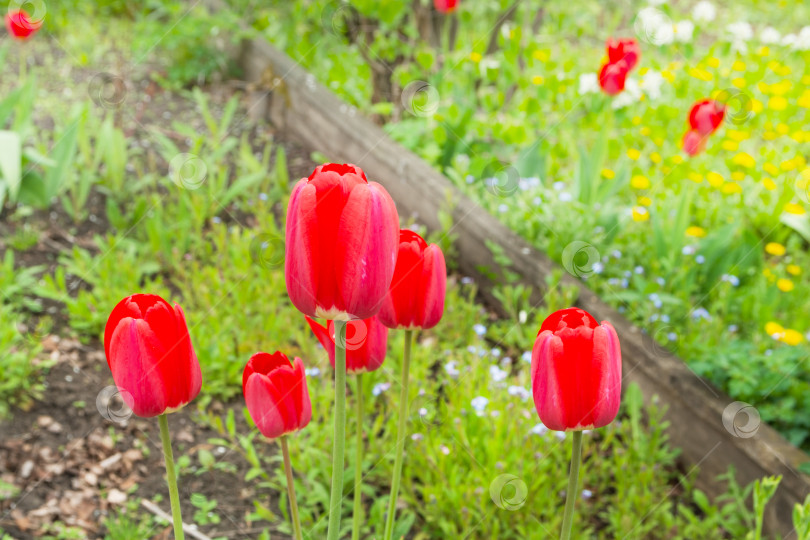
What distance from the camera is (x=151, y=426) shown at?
2168mm

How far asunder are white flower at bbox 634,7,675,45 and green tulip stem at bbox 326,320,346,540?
4.39 m

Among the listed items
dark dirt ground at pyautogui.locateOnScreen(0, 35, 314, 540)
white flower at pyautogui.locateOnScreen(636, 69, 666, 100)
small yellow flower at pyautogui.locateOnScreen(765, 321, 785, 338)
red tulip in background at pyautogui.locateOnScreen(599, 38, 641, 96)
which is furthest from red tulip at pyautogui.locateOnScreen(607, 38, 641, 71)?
dark dirt ground at pyautogui.locateOnScreen(0, 35, 314, 540)

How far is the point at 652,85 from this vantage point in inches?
159

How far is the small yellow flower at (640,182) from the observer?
123 inches

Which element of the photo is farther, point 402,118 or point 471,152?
point 402,118

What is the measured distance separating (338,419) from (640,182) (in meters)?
2.54

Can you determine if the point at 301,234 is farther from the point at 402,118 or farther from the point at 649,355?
the point at 402,118

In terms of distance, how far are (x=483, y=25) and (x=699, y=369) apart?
3451mm

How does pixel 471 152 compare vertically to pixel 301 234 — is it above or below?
below

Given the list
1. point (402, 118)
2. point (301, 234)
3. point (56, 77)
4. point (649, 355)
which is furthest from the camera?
point (56, 77)

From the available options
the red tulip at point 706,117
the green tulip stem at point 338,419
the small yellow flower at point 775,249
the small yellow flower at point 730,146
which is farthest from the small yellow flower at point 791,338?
the green tulip stem at point 338,419

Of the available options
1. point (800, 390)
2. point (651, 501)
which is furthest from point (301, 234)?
point (800, 390)

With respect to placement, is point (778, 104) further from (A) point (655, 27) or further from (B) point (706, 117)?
(B) point (706, 117)

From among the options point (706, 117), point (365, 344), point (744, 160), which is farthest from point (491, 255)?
point (365, 344)
